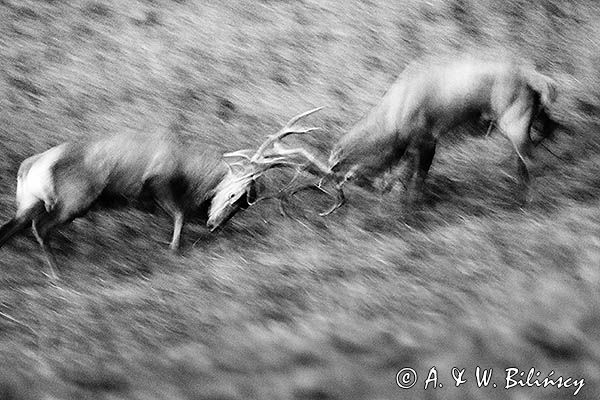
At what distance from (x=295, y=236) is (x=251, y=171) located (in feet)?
2.15

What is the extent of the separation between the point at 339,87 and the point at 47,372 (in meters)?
5.37

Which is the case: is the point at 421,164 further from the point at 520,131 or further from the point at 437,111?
the point at 520,131

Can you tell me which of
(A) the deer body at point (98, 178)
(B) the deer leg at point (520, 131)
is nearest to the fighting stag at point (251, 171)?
(A) the deer body at point (98, 178)

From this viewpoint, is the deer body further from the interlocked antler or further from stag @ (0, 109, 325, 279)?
the interlocked antler

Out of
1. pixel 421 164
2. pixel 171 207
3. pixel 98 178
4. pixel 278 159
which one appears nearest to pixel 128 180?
pixel 98 178

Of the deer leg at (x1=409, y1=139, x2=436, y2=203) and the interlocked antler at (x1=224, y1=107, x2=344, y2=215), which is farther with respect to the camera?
the deer leg at (x1=409, y1=139, x2=436, y2=203)

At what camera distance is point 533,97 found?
7316 millimetres

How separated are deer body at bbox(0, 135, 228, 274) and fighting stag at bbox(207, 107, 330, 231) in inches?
6.7

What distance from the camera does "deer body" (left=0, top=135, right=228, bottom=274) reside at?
6.60 meters

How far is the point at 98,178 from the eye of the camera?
22.0ft

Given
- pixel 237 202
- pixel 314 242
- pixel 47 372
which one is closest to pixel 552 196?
pixel 314 242
